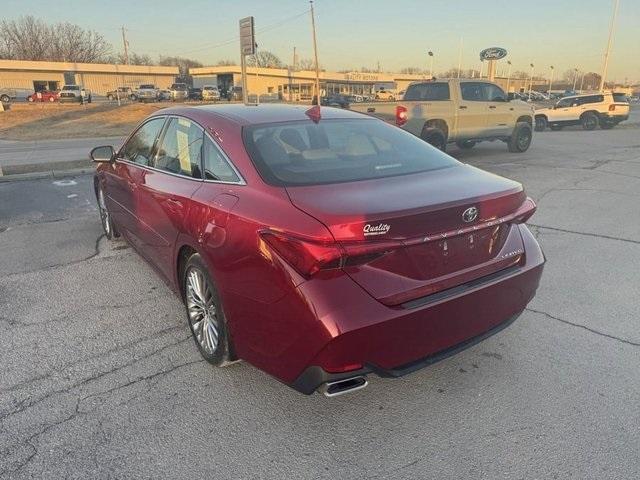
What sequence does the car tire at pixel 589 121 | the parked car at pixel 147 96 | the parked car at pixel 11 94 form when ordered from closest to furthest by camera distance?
the car tire at pixel 589 121
the parked car at pixel 11 94
the parked car at pixel 147 96

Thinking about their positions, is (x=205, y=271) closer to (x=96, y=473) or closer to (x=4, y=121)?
(x=96, y=473)

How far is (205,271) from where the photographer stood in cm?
284

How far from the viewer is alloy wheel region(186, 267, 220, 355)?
9.61ft

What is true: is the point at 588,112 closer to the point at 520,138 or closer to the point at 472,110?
the point at 520,138

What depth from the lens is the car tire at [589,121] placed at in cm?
2245

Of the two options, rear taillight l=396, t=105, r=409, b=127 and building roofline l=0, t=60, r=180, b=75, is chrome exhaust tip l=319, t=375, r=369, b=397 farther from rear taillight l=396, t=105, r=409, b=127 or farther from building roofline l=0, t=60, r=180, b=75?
building roofline l=0, t=60, r=180, b=75

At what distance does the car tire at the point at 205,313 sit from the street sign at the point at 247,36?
789 inches

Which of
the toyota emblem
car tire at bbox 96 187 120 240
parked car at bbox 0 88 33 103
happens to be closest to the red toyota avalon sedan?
the toyota emblem

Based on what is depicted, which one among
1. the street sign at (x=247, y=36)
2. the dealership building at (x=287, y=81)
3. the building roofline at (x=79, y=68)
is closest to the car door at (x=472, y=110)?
the street sign at (x=247, y=36)

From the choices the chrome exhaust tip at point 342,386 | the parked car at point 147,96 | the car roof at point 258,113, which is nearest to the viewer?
the chrome exhaust tip at point 342,386

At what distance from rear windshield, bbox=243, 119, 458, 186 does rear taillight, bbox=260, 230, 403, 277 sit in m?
0.51

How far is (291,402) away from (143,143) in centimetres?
277

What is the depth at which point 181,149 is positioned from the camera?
349cm

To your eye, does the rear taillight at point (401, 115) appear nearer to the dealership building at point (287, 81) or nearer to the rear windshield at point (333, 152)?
the rear windshield at point (333, 152)
